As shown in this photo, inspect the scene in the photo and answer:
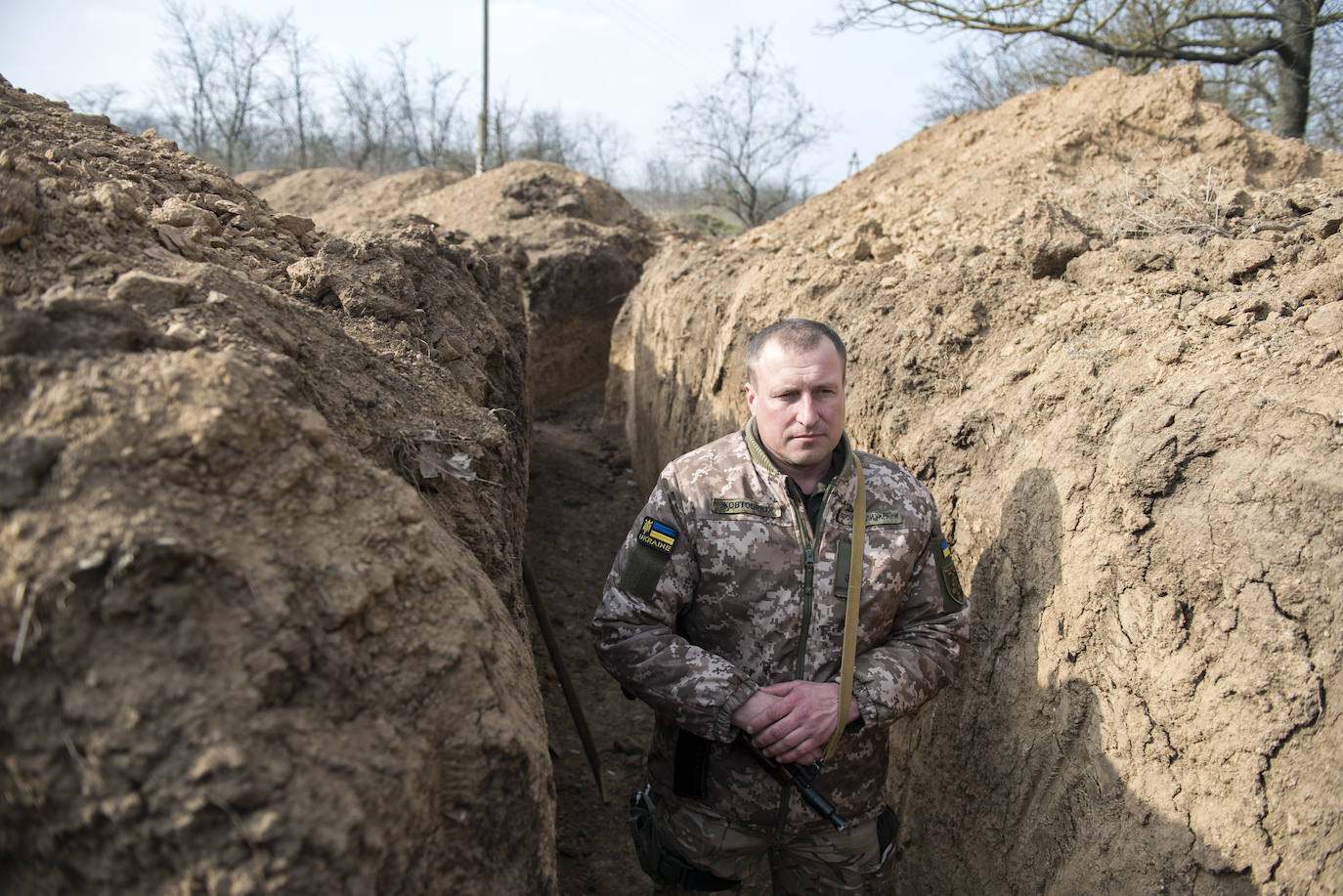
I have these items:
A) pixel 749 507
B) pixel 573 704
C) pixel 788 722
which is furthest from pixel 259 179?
pixel 788 722

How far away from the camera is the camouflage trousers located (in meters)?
2.51

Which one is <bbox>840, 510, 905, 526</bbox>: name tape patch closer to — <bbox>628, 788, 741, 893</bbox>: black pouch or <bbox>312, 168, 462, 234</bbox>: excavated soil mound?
<bbox>628, 788, 741, 893</bbox>: black pouch

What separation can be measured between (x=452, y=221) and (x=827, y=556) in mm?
10313

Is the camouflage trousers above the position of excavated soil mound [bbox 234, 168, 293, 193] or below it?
below

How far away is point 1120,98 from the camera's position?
612cm

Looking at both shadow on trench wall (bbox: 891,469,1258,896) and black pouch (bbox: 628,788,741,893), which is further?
black pouch (bbox: 628,788,741,893)

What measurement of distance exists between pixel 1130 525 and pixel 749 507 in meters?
1.17

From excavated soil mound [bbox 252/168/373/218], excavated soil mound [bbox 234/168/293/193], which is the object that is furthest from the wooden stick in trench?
excavated soil mound [bbox 234/168/293/193]

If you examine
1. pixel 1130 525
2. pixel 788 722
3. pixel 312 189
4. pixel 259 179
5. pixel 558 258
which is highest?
pixel 259 179

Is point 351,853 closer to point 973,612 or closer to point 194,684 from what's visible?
point 194,684

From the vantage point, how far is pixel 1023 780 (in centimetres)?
266

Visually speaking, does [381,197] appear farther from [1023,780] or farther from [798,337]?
[1023,780]

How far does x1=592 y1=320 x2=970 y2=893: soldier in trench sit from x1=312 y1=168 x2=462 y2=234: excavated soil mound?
11.2 m

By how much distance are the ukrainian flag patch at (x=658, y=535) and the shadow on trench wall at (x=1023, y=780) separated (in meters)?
1.28
